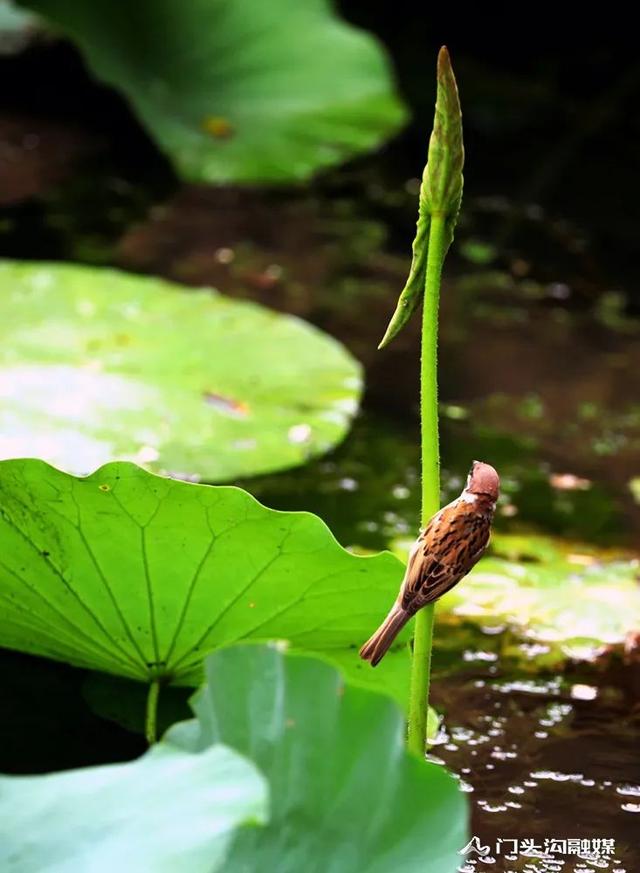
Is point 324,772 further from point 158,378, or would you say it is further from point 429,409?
point 158,378

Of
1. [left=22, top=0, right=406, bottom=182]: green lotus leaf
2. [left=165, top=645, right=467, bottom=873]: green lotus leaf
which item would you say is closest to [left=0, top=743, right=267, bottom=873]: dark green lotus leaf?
[left=165, top=645, right=467, bottom=873]: green lotus leaf

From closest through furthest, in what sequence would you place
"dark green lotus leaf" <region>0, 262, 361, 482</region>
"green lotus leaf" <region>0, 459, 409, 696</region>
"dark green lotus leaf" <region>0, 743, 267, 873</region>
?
"dark green lotus leaf" <region>0, 743, 267, 873</region>
"green lotus leaf" <region>0, 459, 409, 696</region>
"dark green lotus leaf" <region>0, 262, 361, 482</region>

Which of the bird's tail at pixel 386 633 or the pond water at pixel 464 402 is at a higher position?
the bird's tail at pixel 386 633

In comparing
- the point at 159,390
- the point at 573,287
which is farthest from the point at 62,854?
the point at 573,287

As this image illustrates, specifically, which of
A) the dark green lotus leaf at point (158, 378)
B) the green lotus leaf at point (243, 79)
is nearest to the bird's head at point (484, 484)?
the dark green lotus leaf at point (158, 378)

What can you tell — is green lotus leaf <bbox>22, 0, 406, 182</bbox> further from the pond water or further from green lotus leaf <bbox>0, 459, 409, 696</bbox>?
green lotus leaf <bbox>0, 459, 409, 696</bbox>

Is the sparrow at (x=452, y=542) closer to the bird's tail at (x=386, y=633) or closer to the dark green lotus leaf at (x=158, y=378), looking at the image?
the bird's tail at (x=386, y=633)
